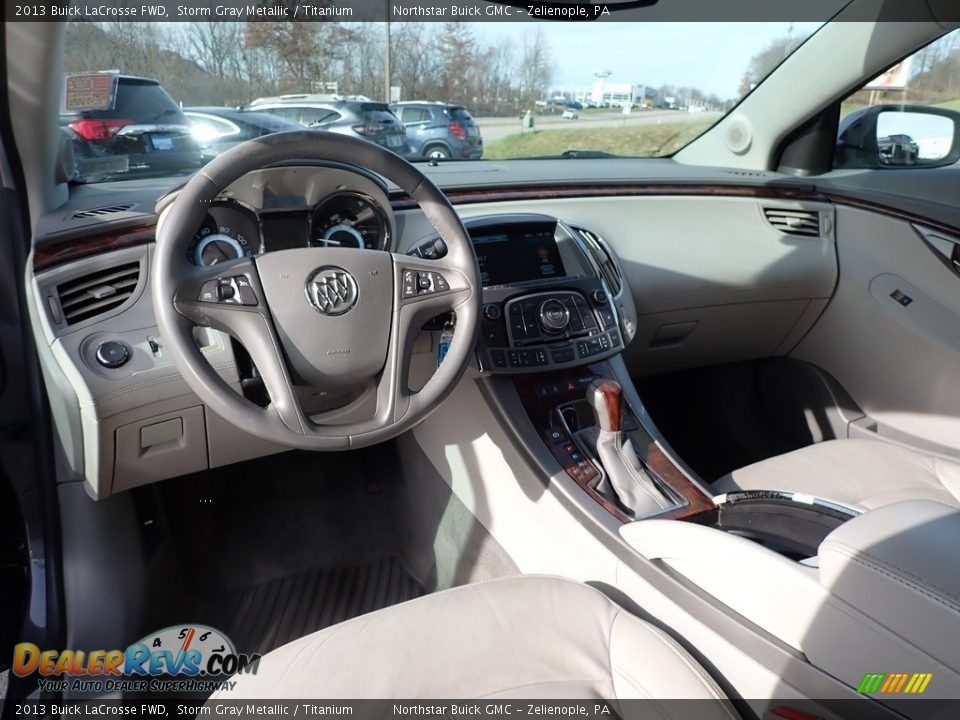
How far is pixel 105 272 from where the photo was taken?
5.41ft

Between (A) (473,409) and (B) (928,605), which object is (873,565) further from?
(A) (473,409)

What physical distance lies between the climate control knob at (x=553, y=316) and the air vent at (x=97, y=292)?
39.7 inches

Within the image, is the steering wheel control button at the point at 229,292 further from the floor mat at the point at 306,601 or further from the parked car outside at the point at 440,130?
the floor mat at the point at 306,601

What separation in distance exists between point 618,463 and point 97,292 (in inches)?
51.1

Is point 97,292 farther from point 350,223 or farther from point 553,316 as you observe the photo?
point 553,316

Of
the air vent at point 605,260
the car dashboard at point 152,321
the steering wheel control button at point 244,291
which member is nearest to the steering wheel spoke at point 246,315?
the steering wheel control button at point 244,291

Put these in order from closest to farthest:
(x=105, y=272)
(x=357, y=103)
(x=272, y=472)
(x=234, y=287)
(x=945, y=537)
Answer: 1. (x=945, y=537)
2. (x=234, y=287)
3. (x=105, y=272)
4. (x=357, y=103)
5. (x=272, y=472)

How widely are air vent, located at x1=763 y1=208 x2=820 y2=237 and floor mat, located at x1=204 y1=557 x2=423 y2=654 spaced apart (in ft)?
6.13

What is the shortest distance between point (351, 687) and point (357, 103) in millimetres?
1521

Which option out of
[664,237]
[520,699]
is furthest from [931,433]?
[520,699]

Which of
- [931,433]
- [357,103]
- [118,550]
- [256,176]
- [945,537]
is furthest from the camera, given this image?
[931,433]

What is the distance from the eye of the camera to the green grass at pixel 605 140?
2.62 m

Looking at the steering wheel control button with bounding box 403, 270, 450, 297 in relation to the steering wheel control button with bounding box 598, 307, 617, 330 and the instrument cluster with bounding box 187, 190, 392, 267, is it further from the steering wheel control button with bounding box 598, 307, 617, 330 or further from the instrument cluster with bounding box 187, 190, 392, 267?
the steering wheel control button with bounding box 598, 307, 617, 330

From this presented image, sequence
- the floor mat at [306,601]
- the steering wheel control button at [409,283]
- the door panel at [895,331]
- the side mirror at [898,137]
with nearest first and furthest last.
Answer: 1. the steering wheel control button at [409,283]
2. the floor mat at [306,601]
3. the door panel at [895,331]
4. the side mirror at [898,137]
